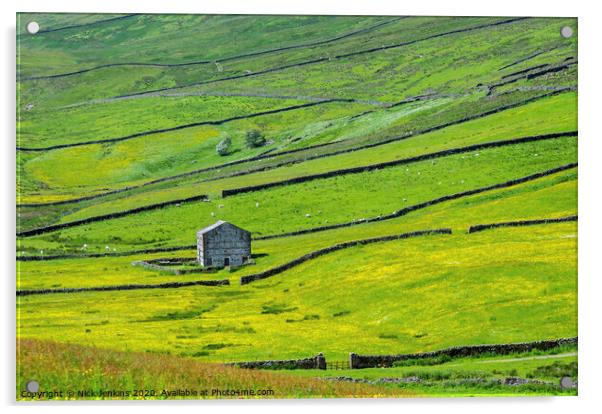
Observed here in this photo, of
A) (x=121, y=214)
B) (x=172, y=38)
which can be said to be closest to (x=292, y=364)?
(x=121, y=214)

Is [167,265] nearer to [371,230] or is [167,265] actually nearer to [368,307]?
[371,230]

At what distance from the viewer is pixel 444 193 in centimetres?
5828

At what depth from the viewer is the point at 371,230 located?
5662 centimetres

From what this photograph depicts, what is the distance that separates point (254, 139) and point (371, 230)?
15298 mm

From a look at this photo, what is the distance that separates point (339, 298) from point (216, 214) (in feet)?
37.8

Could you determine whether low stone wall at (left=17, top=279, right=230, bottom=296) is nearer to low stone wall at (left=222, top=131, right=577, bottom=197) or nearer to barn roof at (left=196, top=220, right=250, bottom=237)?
barn roof at (left=196, top=220, right=250, bottom=237)

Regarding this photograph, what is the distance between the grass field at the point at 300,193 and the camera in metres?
43.8

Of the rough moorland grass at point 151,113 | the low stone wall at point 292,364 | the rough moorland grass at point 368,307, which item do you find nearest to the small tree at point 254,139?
the rough moorland grass at point 151,113

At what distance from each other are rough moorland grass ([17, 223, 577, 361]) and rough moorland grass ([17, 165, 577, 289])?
134 cm

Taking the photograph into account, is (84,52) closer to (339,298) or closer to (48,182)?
(48,182)

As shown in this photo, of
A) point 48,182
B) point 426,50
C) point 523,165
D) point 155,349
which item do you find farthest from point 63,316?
point 426,50

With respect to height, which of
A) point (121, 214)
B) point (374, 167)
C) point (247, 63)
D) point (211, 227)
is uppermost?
point (247, 63)

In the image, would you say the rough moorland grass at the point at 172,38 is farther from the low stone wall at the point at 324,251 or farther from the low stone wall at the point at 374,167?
the low stone wall at the point at 324,251

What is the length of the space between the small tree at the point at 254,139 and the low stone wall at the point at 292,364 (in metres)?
27.0
